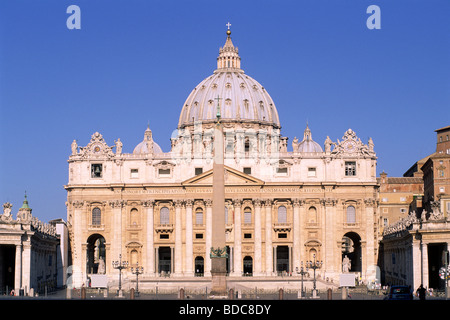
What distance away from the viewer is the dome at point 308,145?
156 m

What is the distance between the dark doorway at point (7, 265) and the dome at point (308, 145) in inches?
2695

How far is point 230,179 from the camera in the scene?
124 m

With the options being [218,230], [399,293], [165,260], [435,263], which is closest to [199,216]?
[165,260]

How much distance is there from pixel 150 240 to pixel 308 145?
42.3 metres

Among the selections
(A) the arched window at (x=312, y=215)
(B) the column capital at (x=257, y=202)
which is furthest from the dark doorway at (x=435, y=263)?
(B) the column capital at (x=257, y=202)

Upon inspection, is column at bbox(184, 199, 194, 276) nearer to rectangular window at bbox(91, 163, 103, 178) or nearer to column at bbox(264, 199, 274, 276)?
column at bbox(264, 199, 274, 276)

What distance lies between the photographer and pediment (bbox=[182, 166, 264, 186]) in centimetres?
12312

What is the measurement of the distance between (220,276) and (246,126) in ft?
245

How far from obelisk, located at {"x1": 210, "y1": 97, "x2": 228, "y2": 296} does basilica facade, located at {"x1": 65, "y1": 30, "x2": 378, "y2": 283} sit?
4590cm

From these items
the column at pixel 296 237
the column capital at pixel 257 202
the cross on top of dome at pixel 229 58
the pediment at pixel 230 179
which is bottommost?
the column at pixel 296 237

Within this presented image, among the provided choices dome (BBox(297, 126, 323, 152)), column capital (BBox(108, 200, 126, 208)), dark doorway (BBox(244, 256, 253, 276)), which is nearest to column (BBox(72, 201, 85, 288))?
column capital (BBox(108, 200, 126, 208))

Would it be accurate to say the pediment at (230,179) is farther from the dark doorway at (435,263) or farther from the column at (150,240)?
the dark doorway at (435,263)

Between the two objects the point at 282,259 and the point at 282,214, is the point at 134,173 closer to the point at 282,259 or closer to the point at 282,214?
the point at 282,214

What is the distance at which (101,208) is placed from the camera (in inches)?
4914
